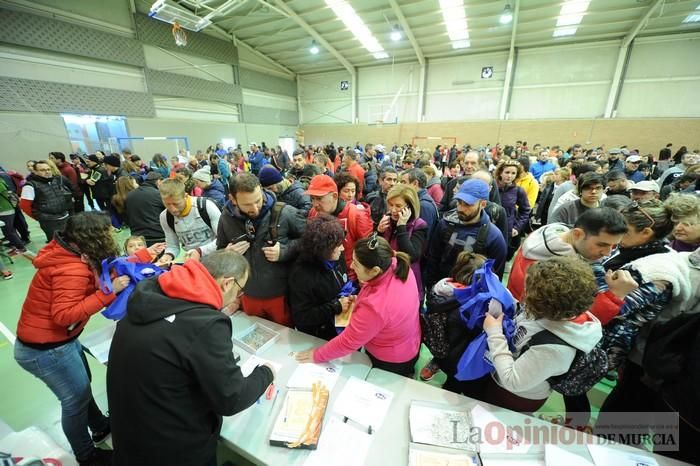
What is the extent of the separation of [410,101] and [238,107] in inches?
372

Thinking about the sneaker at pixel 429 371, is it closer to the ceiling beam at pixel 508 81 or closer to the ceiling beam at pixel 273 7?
the ceiling beam at pixel 273 7

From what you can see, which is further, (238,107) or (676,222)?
(238,107)

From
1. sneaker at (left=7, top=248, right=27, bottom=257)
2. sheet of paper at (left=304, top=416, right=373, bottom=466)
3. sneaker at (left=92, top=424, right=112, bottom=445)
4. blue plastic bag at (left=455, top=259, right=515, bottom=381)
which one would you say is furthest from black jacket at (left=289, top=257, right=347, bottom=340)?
sneaker at (left=7, top=248, right=27, bottom=257)

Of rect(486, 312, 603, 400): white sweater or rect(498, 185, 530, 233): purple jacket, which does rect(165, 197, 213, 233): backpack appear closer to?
rect(486, 312, 603, 400): white sweater

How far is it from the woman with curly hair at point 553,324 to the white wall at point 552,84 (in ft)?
47.9

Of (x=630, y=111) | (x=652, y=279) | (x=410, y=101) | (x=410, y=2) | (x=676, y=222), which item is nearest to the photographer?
(x=652, y=279)

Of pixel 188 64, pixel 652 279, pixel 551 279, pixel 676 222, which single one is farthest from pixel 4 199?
pixel 188 64

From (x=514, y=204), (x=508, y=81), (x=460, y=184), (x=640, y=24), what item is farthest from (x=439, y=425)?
(x=508, y=81)

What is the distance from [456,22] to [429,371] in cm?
1315

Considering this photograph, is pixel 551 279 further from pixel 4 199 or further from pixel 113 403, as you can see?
pixel 4 199

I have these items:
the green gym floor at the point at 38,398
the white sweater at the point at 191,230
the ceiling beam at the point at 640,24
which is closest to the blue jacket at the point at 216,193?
the white sweater at the point at 191,230

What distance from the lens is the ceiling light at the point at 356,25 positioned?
10383 millimetres

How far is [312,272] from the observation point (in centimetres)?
178

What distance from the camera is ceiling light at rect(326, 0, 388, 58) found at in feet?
34.1
